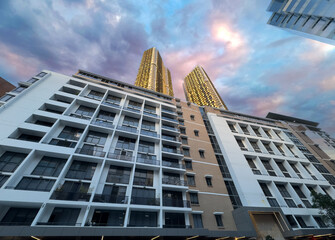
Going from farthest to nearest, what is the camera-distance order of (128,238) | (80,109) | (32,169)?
(80,109) < (32,169) < (128,238)

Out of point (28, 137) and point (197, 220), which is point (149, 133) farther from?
point (28, 137)

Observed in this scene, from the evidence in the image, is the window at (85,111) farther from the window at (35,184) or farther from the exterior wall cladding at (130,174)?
the window at (35,184)

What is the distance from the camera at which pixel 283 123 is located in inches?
1554

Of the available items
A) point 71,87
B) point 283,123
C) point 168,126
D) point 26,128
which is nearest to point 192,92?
point 283,123

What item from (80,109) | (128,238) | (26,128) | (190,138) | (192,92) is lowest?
(128,238)

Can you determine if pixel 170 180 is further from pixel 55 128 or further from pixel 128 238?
pixel 55 128

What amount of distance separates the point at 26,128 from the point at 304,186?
4253cm

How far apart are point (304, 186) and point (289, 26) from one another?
26.0 metres

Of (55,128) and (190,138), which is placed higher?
(190,138)

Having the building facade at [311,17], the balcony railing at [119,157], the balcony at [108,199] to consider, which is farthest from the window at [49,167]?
the building facade at [311,17]

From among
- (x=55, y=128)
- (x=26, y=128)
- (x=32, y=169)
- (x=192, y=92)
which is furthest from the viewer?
(x=192, y=92)

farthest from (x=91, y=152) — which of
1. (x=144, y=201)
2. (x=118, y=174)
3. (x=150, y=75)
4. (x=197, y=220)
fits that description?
(x=150, y=75)

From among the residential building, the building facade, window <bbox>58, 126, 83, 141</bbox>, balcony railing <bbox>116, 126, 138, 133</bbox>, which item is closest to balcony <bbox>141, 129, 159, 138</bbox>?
balcony railing <bbox>116, 126, 138, 133</bbox>

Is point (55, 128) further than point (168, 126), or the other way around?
point (168, 126)
